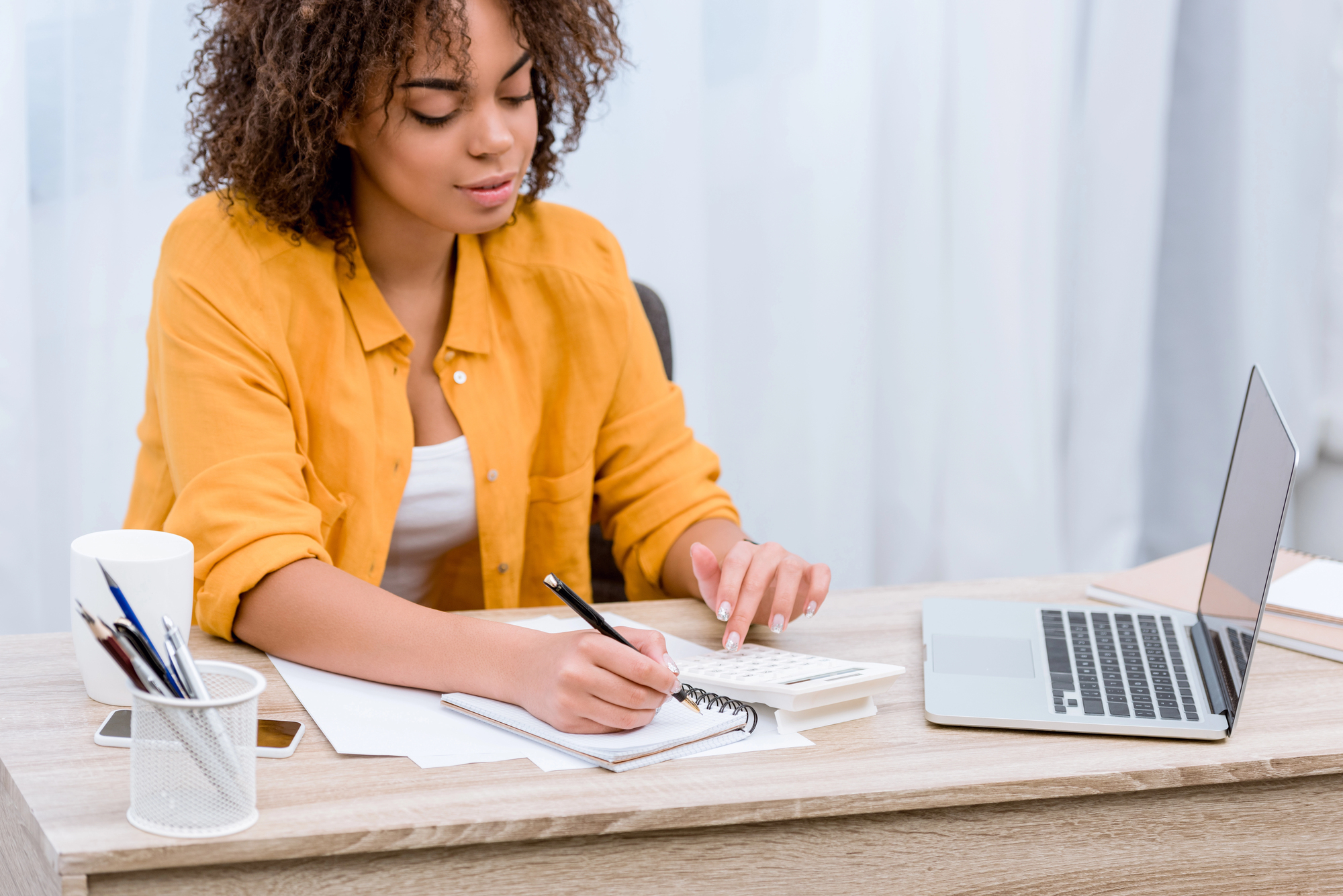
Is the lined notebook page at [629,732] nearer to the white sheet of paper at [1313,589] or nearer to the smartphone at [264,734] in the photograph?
the smartphone at [264,734]

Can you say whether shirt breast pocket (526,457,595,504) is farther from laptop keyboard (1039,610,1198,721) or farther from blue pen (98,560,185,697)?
blue pen (98,560,185,697)

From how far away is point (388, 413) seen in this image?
47.7 inches

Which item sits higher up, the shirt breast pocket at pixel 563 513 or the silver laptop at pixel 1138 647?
the silver laptop at pixel 1138 647

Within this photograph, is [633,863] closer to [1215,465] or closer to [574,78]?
[574,78]

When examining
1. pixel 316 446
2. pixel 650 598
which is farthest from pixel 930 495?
pixel 316 446

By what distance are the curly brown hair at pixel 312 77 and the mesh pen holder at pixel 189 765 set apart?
0.63 meters

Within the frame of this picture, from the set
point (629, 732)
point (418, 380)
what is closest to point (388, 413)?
point (418, 380)

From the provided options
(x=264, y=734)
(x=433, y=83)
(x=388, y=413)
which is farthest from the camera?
(x=388, y=413)

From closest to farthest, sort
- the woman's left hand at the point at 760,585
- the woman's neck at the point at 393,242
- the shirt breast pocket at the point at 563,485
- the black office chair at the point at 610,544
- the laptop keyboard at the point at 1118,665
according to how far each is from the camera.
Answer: the laptop keyboard at the point at 1118,665, the woman's left hand at the point at 760,585, the woman's neck at the point at 393,242, the shirt breast pocket at the point at 563,485, the black office chair at the point at 610,544

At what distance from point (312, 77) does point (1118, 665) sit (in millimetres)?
861

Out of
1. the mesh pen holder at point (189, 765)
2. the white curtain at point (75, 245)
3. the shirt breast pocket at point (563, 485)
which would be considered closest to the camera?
the mesh pen holder at point (189, 765)

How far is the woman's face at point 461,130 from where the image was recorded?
1105 mm

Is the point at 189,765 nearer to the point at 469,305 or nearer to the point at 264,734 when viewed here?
the point at 264,734

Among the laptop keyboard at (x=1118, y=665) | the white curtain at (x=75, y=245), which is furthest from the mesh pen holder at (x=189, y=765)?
the white curtain at (x=75, y=245)
